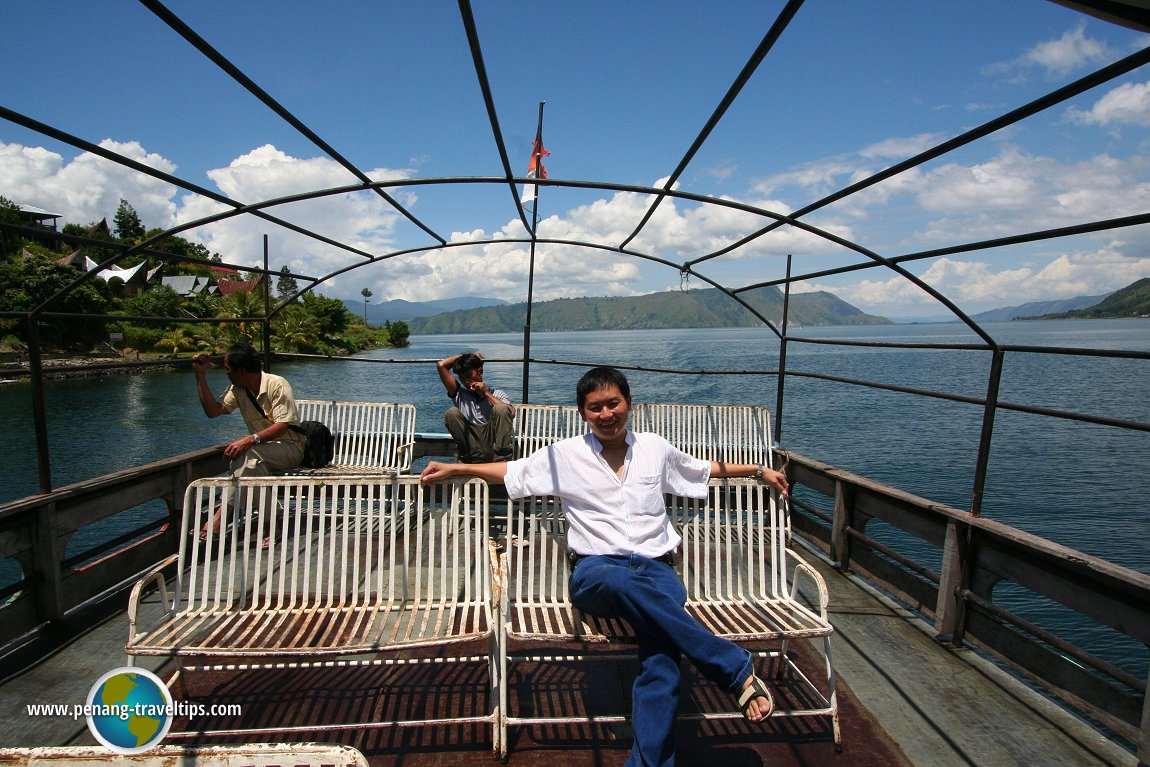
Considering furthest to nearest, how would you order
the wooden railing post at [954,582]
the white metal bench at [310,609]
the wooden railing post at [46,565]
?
the wooden railing post at [954,582] < the wooden railing post at [46,565] < the white metal bench at [310,609]

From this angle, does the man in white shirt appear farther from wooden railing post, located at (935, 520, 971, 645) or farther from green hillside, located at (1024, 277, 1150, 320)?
green hillside, located at (1024, 277, 1150, 320)

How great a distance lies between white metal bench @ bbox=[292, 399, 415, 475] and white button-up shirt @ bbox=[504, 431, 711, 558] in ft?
10.1

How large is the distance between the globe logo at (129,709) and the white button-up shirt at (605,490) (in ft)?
4.88

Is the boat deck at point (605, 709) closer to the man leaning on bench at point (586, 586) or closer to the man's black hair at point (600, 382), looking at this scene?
the man leaning on bench at point (586, 586)

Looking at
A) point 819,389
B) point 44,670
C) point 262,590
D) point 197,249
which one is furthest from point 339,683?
point 197,249

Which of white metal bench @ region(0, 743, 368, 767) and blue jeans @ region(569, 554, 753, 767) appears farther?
blue jeans @ region(569, 554, 753, 767)

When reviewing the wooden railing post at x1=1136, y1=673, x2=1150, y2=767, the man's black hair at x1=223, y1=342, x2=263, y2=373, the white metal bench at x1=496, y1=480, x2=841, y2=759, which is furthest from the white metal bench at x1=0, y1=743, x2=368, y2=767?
the man's black hair at x1=223, y1=342, x2=263, y2=373

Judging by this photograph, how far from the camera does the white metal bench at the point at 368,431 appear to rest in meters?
5.82

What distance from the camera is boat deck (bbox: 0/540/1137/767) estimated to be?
2.49 m

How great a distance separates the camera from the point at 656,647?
2.42 m

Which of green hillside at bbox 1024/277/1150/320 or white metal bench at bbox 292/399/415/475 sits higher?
green hillside at bbox 1024/277/1150/320

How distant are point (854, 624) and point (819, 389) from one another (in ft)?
120

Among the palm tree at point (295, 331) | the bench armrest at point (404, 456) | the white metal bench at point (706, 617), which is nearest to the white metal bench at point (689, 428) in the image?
the bench armrest at point (404, 456)

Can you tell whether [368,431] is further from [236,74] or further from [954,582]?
[954,582]
